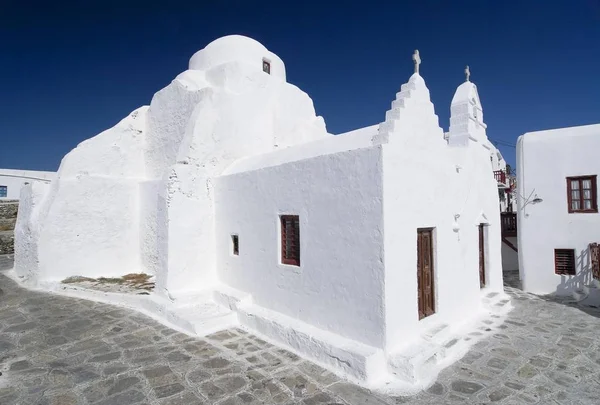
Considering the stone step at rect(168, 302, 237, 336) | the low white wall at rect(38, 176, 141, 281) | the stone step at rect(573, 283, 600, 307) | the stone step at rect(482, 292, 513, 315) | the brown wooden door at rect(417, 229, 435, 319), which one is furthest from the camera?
A: the low white wall at rect(38, 176, 141, 281)

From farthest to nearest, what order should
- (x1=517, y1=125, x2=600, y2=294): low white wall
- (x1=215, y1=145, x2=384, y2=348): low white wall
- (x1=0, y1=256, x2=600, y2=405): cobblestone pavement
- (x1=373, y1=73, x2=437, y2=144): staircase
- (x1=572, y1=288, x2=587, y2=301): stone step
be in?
1. (x1=517, y1=125, x2=600, y2=294): low white wall
2. (x1=572, y1=288, x2=587, y2=301): stone step
3. (x1=373, y1=73, x2=437, y2=144): staircase
4. (x1=215, y1=145, x2=384, y2=348): low white wall
5. (x1=0, y1=256, x2=600, y2=405): cobblestone pavement

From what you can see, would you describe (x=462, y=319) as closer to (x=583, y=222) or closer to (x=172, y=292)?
(x=583, y=222)

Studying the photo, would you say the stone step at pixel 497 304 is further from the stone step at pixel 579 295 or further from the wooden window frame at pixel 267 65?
the wooden window frame at pixel 267 65

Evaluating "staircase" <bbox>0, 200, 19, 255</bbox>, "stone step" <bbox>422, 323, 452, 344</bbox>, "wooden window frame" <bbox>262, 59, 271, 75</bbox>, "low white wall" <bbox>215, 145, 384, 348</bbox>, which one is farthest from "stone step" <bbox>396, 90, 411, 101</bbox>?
"staircase" <bbox>0, 200, 19, 255</bbox>

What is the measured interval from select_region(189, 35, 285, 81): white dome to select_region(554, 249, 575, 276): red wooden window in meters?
9.90

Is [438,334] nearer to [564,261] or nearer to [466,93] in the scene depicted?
[466,93]

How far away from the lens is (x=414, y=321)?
17.5 feet

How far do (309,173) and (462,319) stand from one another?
4154 millimetres

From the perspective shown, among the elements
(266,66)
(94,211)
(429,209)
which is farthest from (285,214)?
(266,66)

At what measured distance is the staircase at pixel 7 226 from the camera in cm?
1578

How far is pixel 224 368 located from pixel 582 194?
990cm

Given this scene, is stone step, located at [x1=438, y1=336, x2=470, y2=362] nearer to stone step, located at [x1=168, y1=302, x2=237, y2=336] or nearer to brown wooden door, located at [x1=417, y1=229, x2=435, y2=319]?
brown wooden door, located at [x1=417, y1=229, x2=435, y2=319]

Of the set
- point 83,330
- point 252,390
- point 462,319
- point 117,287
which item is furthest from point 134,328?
point 462,319

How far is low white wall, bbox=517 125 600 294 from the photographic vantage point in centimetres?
927
